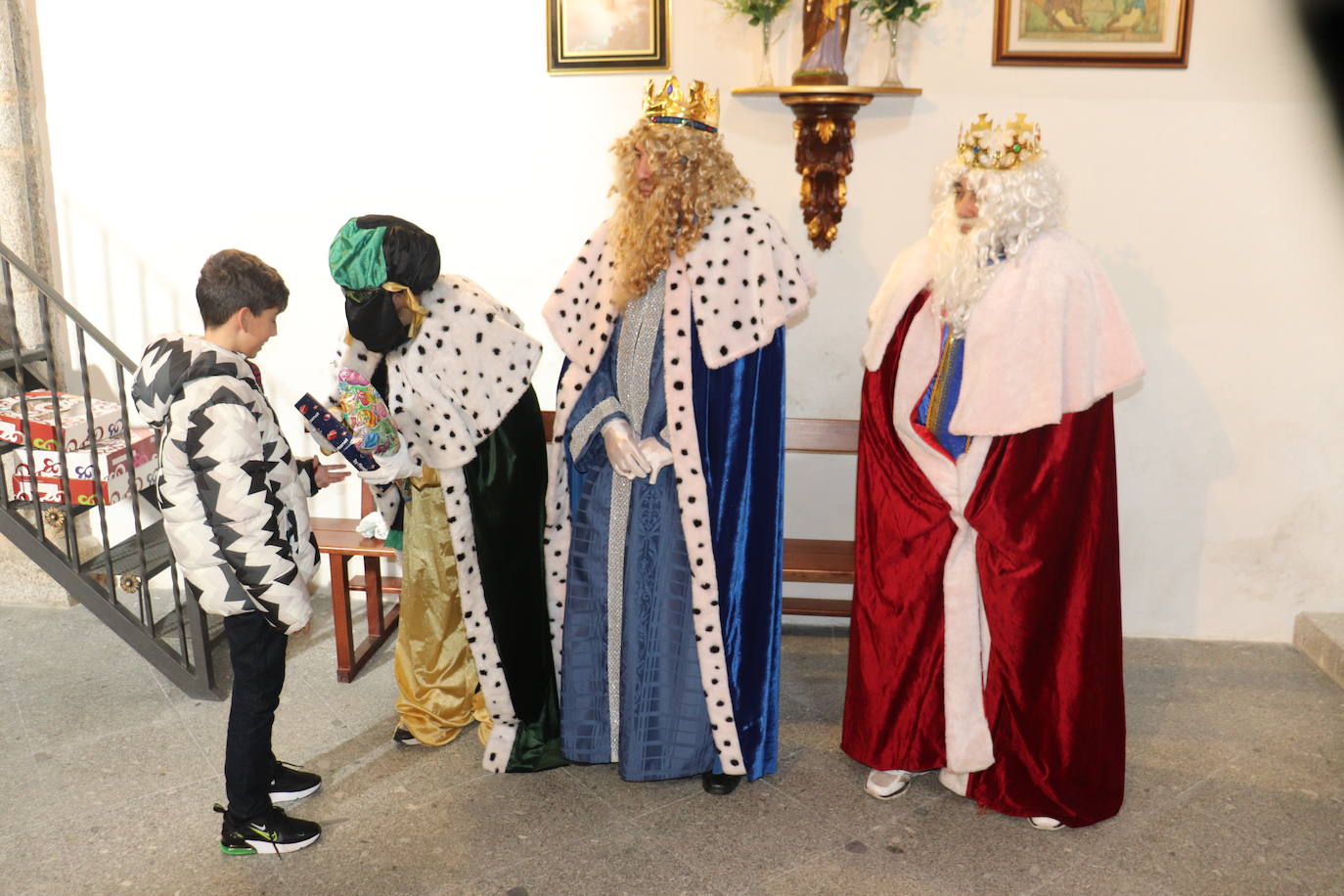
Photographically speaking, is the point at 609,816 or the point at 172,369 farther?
the point at 609,816

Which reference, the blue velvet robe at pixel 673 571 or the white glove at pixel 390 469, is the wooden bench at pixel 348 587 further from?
the blue velvet robe at pixel 673 571

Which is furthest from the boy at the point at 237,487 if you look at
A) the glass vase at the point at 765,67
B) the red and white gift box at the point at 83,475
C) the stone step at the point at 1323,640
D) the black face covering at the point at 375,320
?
the stone step at the point at 1323,640

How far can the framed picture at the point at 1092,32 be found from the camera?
380 cm

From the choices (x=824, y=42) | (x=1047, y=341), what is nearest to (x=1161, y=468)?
(x=1047, y=341)

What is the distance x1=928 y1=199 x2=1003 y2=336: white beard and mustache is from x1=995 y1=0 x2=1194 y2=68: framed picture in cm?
128

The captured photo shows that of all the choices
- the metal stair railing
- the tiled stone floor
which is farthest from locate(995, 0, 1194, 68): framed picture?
the metal stair railing

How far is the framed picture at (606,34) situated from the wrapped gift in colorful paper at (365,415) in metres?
1.72

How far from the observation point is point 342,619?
3.78 metres

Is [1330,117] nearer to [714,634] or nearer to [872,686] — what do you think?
[872,686]

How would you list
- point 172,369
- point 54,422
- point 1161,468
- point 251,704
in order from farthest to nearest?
point 1161,468, point 54,422, point 251,704, point 172,369

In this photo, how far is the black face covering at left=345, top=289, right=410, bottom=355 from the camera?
285 cm

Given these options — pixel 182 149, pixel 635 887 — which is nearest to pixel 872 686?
pixel 635 887

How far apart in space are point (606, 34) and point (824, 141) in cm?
88

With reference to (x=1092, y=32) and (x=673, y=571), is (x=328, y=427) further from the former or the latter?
Answer: (x=1092, y=32)
